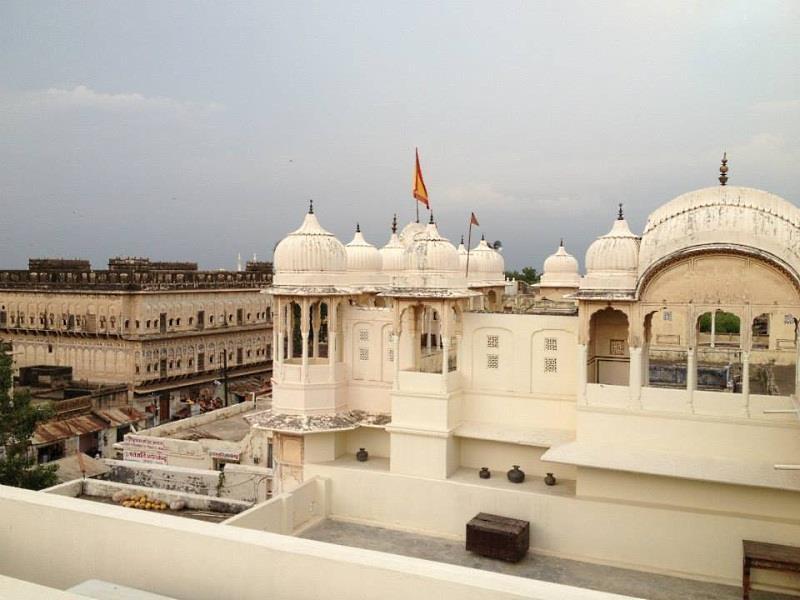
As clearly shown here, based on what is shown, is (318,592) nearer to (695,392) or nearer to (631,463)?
(631,463)

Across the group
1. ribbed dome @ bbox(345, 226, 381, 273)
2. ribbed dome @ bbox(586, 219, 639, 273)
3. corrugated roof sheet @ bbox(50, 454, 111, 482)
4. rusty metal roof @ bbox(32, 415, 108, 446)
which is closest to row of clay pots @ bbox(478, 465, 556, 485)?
ribbed dome @ bbox(586, 219, 639, 273)

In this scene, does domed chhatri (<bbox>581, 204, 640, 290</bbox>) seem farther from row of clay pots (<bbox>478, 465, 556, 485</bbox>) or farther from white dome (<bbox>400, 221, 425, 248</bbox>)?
white dome (<bbox>400, 221, 425, 248</bbox>)

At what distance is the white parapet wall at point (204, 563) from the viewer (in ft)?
16.6

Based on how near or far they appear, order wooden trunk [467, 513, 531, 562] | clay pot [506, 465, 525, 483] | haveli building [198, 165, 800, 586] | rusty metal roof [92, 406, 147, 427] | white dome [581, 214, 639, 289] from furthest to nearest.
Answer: rusty metal roof [92, 406, 147, 427], clay pot [506, 465, 525, 483], white dome [581, 214, 639, 289], wooden trunk [467, 513, 531, 562], haveli building [198, 165, 800, 586]

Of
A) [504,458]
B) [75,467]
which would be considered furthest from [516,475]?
[75,467]

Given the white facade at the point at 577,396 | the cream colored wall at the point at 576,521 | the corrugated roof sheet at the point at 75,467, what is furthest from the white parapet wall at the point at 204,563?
the corrugated roof sheet at the point at 75,467

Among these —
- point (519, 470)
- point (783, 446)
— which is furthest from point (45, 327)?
point (783, 446)

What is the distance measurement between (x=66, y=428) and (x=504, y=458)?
806 inches

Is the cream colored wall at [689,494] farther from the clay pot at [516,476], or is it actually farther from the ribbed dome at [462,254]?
the ribbed dome at [462,254]

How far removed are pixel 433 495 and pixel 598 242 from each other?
7541 millimetres

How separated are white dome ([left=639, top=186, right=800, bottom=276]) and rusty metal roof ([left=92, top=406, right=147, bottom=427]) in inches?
1013

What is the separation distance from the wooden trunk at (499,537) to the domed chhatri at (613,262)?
5856 millimetres

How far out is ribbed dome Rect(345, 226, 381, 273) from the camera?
22.5 meters

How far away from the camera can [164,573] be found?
6031mm
